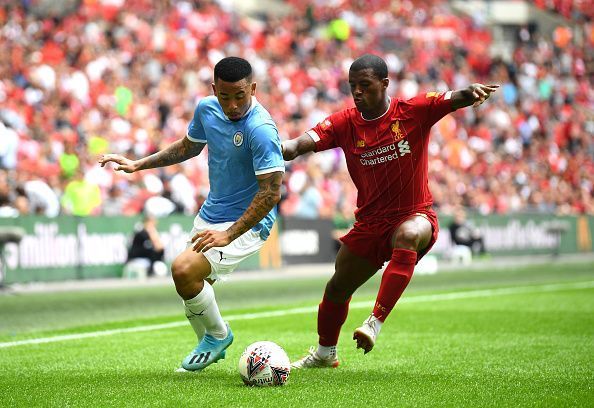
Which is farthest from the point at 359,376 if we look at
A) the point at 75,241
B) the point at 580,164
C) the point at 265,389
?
the point at 580,164

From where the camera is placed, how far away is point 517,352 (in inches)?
386

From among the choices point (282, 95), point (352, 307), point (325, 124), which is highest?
point (282, 95)

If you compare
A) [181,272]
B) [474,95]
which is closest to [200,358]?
[181,272]

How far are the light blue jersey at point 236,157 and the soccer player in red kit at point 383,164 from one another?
1.65 ft

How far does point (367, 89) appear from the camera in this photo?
830 cm

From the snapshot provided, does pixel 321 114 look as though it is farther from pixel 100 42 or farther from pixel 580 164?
pixel 580 164

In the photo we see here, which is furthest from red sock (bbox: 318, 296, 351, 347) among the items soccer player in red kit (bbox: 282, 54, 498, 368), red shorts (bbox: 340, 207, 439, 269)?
red shorts (bbox: 340, 207, 439, 269)

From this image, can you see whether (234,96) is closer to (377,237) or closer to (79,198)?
(377,237)

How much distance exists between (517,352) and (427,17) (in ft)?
99.8

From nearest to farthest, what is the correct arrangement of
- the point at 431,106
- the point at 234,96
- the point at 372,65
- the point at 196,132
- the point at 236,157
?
1. the point at 234,96
2. the point at 236,157
3. the point at 372,65
4. the point at 431,106
5. the point at 196,132

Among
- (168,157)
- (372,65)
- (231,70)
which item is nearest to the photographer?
(231,70)

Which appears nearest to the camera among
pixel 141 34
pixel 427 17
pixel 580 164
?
pixel 141 34

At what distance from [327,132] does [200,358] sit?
2.10 meters

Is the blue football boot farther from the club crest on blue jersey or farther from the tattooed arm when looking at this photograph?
the club crest on blue jersey
